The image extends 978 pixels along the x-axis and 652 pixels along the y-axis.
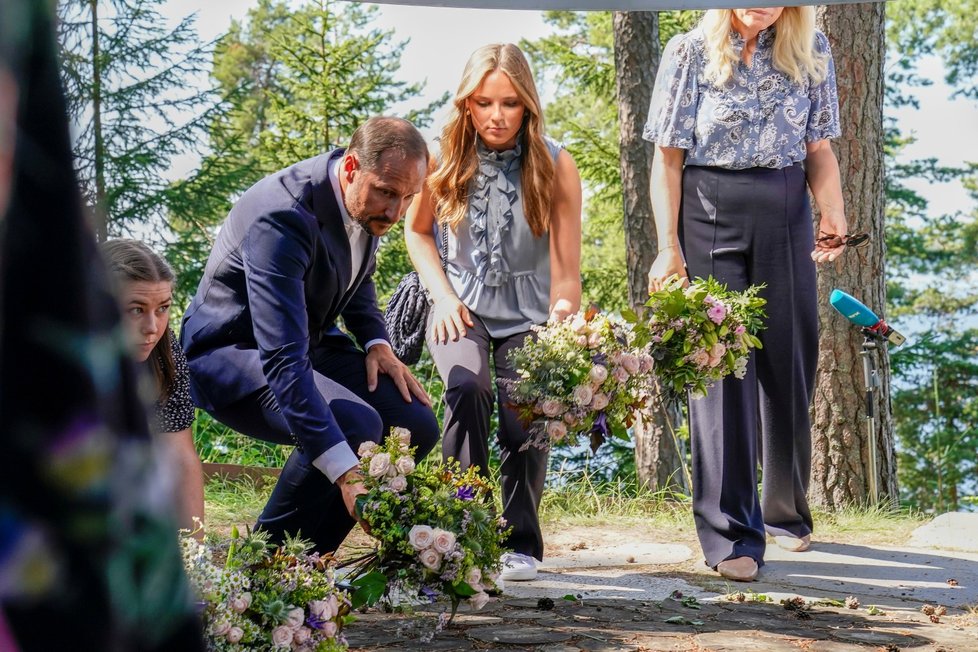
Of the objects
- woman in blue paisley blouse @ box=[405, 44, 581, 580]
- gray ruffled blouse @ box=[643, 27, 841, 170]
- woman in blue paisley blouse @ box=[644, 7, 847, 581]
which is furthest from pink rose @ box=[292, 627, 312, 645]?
gray ruffled blouse @ box=[643, 27, 841, 170]

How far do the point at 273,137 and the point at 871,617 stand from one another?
943cm

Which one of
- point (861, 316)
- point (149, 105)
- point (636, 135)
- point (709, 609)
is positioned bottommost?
point (709, 609)

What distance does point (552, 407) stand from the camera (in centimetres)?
376

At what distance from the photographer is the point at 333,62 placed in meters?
11.5

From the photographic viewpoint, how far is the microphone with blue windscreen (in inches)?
227

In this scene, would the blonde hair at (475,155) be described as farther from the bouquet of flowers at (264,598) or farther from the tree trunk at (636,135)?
the tree trunk at (636,135)

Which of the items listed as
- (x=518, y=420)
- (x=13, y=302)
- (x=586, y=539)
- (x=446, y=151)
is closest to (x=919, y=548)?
(x=586, y=539)

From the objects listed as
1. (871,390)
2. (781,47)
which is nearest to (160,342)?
(781,47)

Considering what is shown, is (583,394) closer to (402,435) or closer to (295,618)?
(402,435)

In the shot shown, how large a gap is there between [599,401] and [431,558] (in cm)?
98

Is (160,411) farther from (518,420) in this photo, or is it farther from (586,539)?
(586,539)

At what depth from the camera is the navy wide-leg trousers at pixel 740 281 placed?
14.4 feet

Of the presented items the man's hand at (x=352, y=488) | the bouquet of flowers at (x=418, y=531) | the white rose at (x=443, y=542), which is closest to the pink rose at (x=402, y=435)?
the bouquet of flowers at (x=418, y=531)

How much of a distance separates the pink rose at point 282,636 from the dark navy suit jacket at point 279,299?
709 mm
